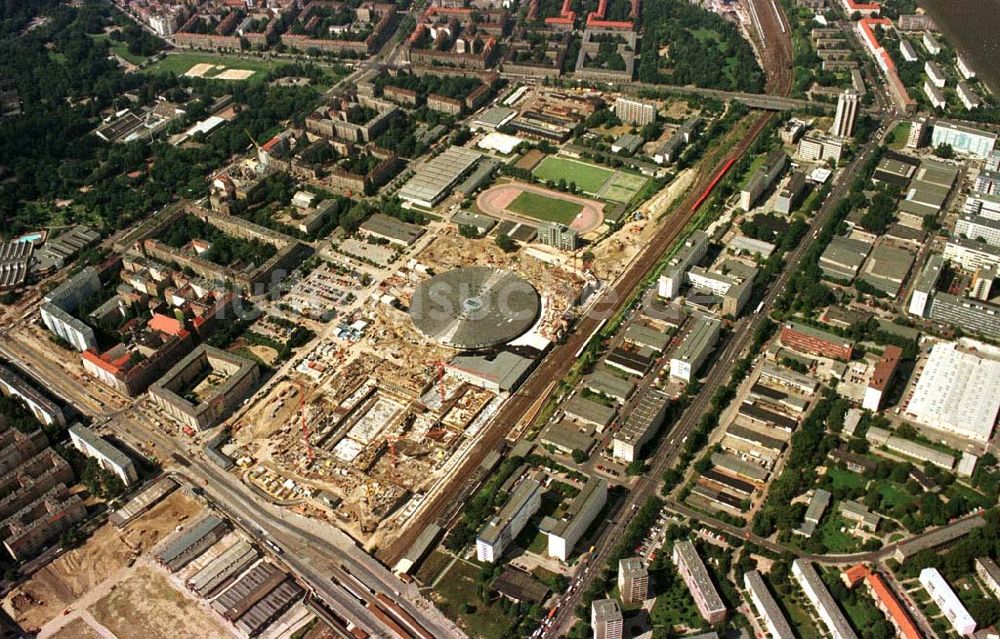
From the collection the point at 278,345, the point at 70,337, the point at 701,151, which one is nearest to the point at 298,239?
the point at 278,345

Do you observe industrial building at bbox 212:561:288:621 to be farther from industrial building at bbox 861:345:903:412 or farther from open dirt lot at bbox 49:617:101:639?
industrial building at bbox 861:345:903:412

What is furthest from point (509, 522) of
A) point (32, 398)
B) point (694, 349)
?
point (32, 398)

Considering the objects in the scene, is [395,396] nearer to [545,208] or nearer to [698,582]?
[698,582]

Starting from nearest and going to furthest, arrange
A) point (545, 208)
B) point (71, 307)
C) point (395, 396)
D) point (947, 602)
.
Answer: point (947, 602) → point (395, 396) → point (71, 307) → point (545, 208)

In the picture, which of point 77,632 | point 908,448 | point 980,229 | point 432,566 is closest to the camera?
point 77,632

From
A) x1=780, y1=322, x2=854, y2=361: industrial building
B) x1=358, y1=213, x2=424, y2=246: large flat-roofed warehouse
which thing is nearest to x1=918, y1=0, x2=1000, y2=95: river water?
x1=780, y1=322, x2=854, y2=361: industrial building

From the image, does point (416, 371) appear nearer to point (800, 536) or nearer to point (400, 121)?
point (800, 536)

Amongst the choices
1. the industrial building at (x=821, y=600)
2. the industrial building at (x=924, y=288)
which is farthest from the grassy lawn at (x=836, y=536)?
the industrial building at (x=924, y=288)
